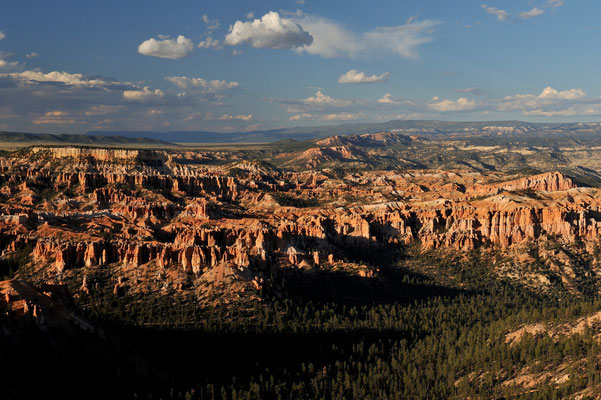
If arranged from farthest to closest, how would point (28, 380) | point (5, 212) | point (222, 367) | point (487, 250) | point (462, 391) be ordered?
point (487, 250), point (5, 212), point (222, 367), point (462, 391), point (28, 380)

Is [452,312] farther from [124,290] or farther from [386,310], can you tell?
[124,290]

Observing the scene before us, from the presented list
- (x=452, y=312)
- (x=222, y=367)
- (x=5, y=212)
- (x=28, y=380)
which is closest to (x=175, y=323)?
(x=222, y=367)

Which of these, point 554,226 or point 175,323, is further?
point 554,226

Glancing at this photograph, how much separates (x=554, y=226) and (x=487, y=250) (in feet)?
77.2

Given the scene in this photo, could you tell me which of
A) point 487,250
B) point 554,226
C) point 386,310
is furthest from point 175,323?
point 554,226

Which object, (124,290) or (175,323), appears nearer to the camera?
(175,323)

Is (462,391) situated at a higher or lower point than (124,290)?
lower

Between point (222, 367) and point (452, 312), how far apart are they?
6240 cm

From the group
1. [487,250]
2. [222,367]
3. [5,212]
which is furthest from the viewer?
[487,250]

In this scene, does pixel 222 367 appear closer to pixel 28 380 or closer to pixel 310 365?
pixel 310 365

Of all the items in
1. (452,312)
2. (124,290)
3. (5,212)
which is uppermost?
(5,212)

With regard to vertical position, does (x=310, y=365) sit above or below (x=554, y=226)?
below

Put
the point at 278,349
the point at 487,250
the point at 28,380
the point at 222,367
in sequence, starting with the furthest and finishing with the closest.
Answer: the point at 487,250
the point at 278,349
the point at 222,367
the point at 28,380

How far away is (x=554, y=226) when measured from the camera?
6900 inches
